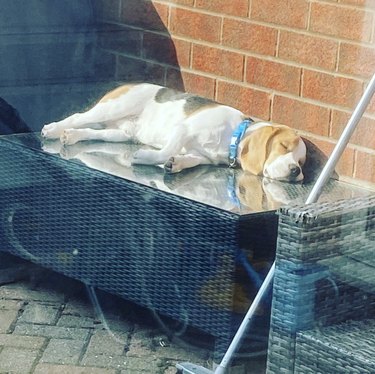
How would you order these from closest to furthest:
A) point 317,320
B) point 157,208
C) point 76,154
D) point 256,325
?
point 317,320 < point 256,325 < point 157,208 < point 76,154

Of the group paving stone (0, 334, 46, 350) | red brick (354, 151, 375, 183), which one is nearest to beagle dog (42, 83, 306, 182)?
red brick (354, 151, 375, 183)

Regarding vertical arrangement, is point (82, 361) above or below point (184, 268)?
below

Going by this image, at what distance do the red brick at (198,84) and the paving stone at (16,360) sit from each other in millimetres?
1242

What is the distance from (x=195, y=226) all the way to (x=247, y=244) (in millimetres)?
212

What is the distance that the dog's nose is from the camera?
3.94 meters

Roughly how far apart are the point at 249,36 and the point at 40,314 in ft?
4.61

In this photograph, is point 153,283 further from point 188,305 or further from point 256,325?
point 256,325

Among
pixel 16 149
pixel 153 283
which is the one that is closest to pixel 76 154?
→ pixel 16 149

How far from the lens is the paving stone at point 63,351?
3.99 metres

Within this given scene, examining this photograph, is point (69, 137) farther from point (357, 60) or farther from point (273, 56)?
point (357, 60)

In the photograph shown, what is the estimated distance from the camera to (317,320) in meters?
3.35

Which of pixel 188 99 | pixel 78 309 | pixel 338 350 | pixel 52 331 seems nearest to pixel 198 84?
pixel 188 99

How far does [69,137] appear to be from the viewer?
4461mm

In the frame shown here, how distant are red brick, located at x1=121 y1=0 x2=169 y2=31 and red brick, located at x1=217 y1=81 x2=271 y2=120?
1.16 ft
